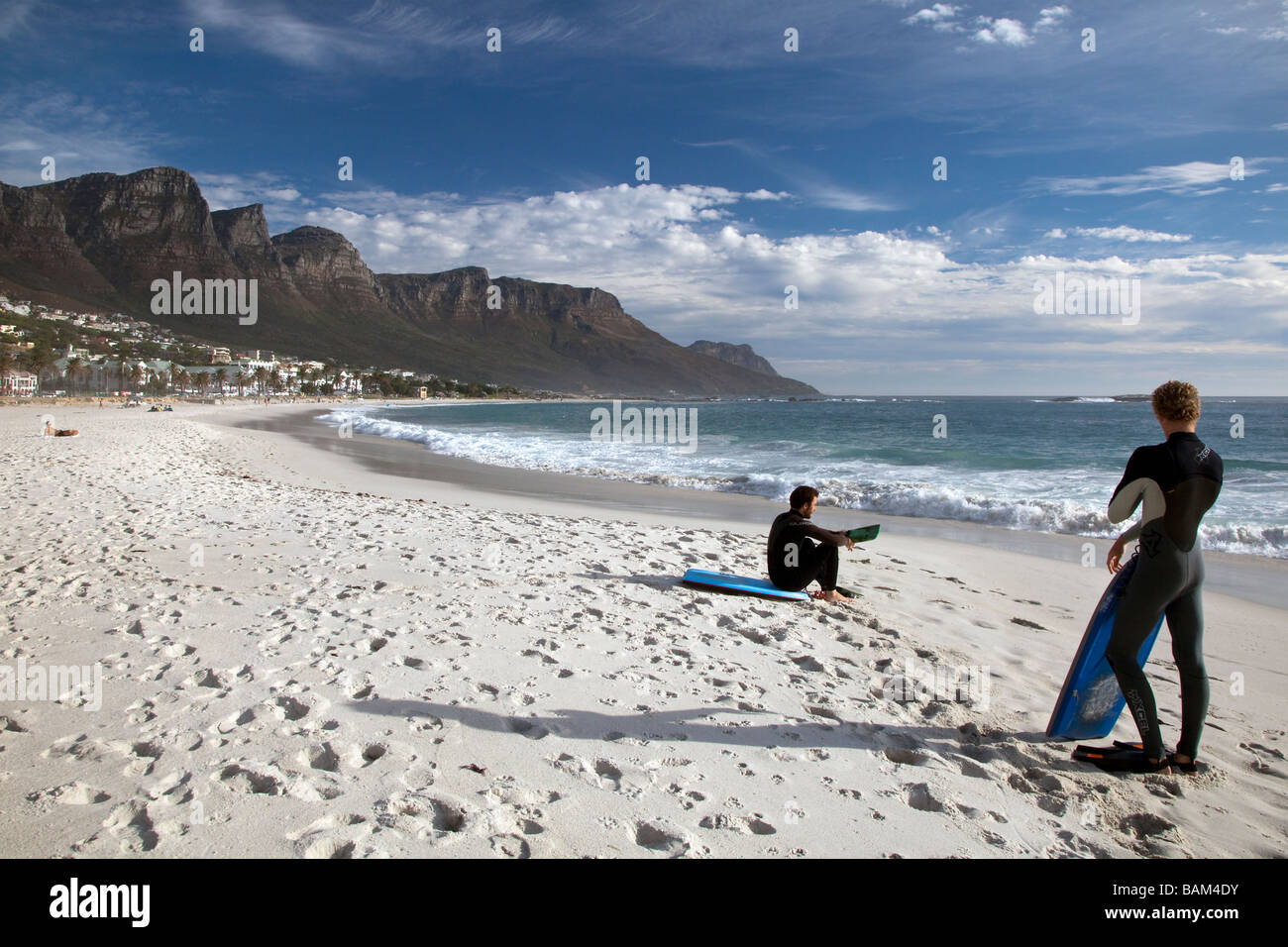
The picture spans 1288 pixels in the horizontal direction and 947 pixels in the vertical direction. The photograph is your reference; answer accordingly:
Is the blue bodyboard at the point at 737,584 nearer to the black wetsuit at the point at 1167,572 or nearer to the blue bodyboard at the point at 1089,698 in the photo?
the blue bodyboard at the point at 1089,698

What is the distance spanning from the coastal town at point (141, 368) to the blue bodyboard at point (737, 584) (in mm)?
86181

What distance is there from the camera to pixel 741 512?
43.4 ft

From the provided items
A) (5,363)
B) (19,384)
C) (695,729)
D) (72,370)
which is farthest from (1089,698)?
(72,370)

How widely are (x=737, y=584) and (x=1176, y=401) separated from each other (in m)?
3.60

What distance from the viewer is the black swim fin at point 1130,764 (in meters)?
3.35

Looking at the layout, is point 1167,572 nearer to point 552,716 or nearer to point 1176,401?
point 1176,401

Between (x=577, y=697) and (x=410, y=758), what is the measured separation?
3.58 ft

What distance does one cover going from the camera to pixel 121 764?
2.93 meters

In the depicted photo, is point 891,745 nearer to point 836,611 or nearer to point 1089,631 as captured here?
point 1089,631

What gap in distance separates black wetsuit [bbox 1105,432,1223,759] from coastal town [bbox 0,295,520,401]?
294ft

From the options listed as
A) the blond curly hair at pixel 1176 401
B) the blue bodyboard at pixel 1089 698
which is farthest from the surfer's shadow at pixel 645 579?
the blond curly hair at pixel 1176 401

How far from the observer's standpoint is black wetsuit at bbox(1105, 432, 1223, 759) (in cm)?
308

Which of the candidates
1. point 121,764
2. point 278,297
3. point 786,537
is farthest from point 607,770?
point 278,297
